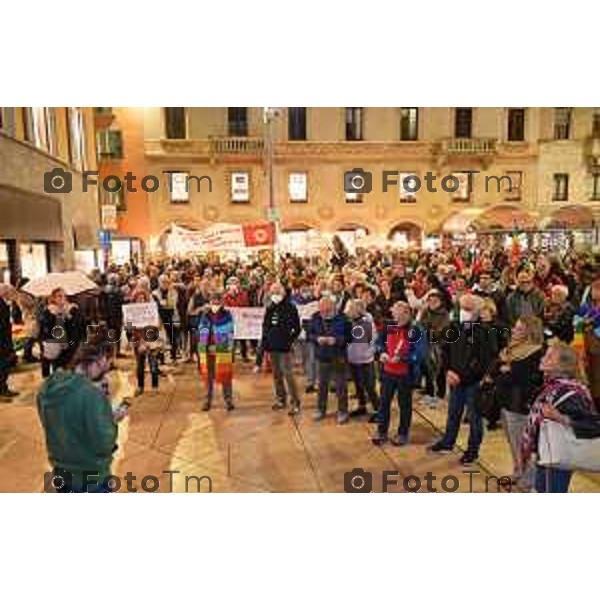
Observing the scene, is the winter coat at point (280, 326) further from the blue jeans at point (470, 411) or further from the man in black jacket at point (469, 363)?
the blue jeans at point (470, 411)

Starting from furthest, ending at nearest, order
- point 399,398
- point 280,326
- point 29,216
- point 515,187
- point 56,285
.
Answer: point 515,187, point 29,216, point 56,285, point 280,326, point 399,398

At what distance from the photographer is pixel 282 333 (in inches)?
294

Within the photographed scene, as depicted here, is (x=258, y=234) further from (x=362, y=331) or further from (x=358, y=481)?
(x=358, y=481)

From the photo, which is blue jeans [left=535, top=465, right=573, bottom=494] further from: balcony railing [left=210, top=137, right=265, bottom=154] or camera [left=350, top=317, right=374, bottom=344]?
balcony railing [left=210, top=137, right=265, bottom=154]

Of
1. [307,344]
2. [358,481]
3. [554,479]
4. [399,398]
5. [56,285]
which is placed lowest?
[358,481]

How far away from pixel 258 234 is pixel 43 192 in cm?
616

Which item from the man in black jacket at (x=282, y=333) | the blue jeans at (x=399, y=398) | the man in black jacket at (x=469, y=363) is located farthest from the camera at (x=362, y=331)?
the man in black jacket at (x=469, y=363)

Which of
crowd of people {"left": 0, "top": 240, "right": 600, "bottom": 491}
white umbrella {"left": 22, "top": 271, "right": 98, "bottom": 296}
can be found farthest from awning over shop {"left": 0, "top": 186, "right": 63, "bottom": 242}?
white umbrella {"left": 22, "top": 271, "right": 98, "bottom": 296}

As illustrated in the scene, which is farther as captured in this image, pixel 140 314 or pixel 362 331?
pixel 140 314

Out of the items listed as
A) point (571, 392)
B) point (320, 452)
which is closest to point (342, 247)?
point (320, 452)

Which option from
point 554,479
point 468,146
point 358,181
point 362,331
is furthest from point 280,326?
point 468,146

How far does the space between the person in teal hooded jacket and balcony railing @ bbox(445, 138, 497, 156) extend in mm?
11598

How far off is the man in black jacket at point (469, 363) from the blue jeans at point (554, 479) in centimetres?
118

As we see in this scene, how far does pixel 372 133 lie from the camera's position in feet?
51.4
